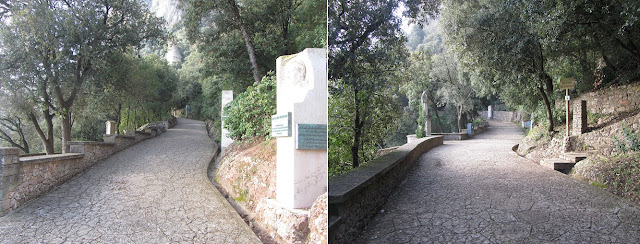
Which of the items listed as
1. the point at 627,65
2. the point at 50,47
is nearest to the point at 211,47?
the point at 50,47

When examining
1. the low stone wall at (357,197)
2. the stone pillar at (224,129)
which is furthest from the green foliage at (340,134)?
the stone pillar at (224,129)

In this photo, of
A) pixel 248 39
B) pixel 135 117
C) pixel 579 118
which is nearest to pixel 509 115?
pixel 579 118

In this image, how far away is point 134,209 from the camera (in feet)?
8.22

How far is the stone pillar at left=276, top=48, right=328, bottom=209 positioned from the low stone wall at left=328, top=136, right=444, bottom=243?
16.4 inches

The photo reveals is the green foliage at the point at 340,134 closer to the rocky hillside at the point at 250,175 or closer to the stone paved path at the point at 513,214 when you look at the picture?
the stone paved path at the point at 513,214

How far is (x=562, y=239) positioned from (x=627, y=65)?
2245mm

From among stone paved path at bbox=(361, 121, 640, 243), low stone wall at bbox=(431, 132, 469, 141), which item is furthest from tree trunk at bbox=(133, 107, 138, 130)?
low stone wall at bbox=(431, 132, 469, 141)

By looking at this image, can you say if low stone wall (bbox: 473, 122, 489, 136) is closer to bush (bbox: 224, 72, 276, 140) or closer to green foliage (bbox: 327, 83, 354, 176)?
bush (bbox: 224, 72, 276, 140)

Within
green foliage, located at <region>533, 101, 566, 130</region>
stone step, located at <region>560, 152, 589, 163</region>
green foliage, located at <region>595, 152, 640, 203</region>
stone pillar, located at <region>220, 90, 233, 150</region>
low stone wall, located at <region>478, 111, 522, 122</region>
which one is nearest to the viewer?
green foliage, located at <region>595, 152, 640, 203</region>

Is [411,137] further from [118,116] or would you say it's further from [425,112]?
[118,116]

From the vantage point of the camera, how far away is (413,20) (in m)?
2.11

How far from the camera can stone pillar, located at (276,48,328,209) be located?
2.59m

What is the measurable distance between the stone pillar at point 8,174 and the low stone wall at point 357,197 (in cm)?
211

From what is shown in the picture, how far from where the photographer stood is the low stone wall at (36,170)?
2066mm
